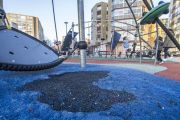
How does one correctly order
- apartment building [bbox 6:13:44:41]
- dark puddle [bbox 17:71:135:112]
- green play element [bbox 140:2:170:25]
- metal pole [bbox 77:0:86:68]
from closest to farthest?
green play element [bbox 140:2:170:25]
dark puddle [bbox 17:71:135:112]
metal pole [bbox 77:0:86:68]
apartment building [bbox 6:13:44:41]

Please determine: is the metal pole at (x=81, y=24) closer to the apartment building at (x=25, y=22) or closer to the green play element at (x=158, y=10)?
the green play element at (x=158, y=10)

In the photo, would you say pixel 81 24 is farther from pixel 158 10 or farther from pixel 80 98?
pixel 158 10

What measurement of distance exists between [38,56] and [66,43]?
1001 centimetres

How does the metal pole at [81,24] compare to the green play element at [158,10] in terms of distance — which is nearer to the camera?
the green play element at [158,10]

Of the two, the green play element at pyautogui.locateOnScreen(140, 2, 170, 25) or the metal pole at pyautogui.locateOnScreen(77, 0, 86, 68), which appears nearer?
the green play element at pyautogui.locateOnScreen(140, 2, 170, 25)

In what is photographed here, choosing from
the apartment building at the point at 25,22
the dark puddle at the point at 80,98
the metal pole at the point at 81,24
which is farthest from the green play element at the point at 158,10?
the apartment building at the point at 25,22

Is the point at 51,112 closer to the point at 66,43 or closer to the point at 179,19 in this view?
the point at 66,43

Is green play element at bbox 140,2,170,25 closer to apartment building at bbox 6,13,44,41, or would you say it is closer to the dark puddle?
the dark puddle

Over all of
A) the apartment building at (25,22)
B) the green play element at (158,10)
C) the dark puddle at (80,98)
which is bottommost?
the dark puddle at (80,98)

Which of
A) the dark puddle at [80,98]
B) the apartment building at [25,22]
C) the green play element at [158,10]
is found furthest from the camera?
the apartment building at [25,22]

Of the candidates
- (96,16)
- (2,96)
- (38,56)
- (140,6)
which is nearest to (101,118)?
(2,96)

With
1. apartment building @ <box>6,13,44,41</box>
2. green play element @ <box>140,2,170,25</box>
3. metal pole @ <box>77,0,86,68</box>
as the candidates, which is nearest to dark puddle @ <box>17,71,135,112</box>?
green play element @ <box>140,2,170,25</box>

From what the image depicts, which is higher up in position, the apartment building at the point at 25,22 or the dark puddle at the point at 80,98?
the apartment building at the point at 25,22

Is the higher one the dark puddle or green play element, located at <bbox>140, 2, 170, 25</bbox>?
green play element, located at <bbox>140, 2, 170, 25</bbox>
